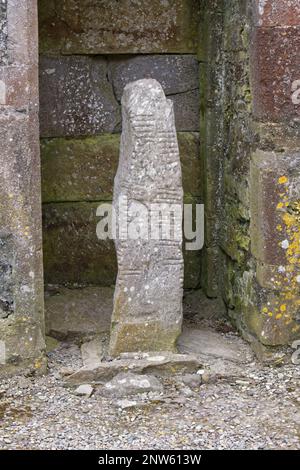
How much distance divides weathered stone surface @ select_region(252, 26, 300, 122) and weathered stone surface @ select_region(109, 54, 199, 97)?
1.12 meters

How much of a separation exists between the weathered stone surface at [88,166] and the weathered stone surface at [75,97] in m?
0.08

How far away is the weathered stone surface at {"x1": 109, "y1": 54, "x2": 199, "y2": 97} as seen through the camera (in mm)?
5867

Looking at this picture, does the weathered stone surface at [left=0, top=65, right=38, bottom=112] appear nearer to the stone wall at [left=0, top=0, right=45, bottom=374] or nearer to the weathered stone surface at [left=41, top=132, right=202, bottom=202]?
the stone wall at [left=0, top=0, right=45, bottom=374]

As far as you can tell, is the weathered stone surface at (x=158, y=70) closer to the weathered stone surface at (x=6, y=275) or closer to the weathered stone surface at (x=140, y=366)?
the weathered stone surface at (x=6, y=275)

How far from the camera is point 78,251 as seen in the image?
6.09m

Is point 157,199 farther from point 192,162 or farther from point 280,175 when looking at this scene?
point 192,162

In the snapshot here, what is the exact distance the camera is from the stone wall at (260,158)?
477 cm

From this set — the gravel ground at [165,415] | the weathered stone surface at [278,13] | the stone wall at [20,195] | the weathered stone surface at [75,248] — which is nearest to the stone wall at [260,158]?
the weathered stone surface at [278,13]

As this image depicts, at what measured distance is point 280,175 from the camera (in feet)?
15.9

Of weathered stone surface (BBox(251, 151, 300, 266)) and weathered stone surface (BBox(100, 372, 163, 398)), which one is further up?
weathered stone surface (BBox(251, 151, 300, 266))

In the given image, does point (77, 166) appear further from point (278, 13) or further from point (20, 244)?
point (278, 13)

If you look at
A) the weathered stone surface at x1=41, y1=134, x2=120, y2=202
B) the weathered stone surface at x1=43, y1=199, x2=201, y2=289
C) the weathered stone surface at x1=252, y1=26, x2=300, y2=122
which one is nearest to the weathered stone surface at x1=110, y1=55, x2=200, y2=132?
the weathered stone surface at x1=41, y1=134, x2=120, y2=202

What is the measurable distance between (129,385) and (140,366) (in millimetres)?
179

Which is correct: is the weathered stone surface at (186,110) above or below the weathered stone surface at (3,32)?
below
